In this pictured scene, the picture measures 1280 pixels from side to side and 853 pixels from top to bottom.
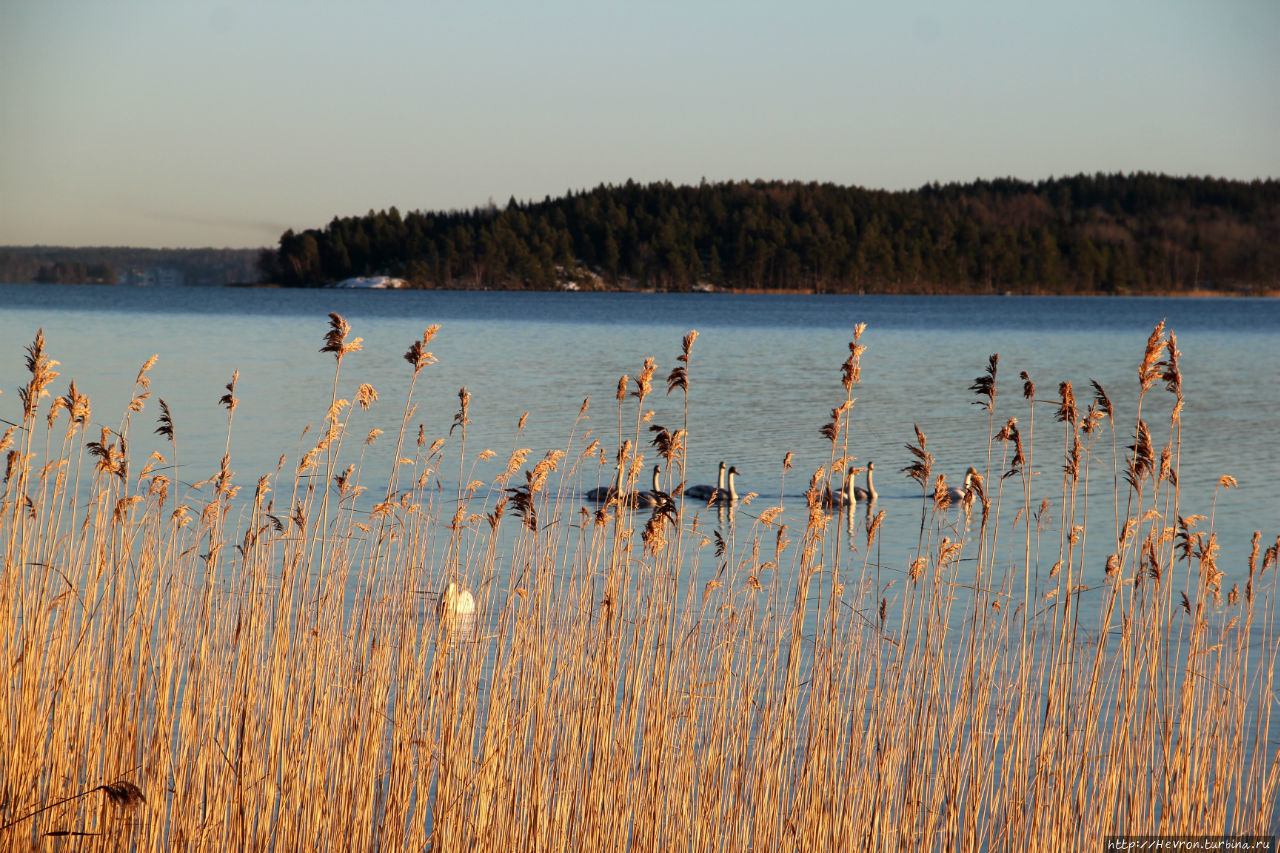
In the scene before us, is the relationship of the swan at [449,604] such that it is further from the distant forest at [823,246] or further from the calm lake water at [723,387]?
the distant forest at [823,246]

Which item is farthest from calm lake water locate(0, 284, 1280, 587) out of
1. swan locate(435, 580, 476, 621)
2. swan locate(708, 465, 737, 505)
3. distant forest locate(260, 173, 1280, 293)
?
distant forest locate(260, 173, 1280, 293)

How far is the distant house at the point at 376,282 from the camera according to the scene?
439 feet

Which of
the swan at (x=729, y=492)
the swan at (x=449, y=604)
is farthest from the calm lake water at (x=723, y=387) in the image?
the swan at (x=449, y=604)

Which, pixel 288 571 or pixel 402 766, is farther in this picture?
pixel 288 571

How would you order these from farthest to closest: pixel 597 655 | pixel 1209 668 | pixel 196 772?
pixel 1209 668
pixel 597 655
pixel 196 772

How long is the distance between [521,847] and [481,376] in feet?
91.4

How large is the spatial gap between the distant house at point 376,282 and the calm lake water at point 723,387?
6722 centimetres

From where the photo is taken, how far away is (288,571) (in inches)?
196

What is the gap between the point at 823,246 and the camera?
129750 mm

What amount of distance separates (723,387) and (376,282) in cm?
10870


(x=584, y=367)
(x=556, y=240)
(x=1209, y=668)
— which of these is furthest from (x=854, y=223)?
(x=1209, y=668)

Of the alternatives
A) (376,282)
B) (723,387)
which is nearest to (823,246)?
(376,282)

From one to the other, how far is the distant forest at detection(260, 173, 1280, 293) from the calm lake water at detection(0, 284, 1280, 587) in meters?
64.3

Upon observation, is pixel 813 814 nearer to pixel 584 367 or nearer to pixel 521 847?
pixel 521 847
